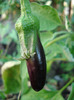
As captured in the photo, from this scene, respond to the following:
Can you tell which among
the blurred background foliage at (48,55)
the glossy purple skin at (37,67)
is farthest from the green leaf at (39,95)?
the glossy purple skin at (37,67)

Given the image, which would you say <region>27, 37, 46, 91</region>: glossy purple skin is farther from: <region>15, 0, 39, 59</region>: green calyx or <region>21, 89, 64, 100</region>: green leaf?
<region>21, 89, 64, 100</region>: green leaf

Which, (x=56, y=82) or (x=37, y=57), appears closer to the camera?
(x=37, y=57)

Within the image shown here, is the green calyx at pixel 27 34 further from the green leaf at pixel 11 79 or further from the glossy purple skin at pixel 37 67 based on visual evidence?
the green leaf at pixel 11 79

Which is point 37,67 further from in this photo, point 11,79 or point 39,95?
point 11,79

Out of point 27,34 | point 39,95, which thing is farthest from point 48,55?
point 27,34

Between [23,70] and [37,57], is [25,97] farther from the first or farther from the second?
[37,57]

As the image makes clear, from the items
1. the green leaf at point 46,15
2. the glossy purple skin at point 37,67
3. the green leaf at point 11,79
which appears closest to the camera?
the glossy purple skin at point 37,67

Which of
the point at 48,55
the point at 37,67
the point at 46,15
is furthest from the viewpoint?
the point at 48,55

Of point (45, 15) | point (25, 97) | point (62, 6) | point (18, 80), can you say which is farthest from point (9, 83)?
point (62, 6)
